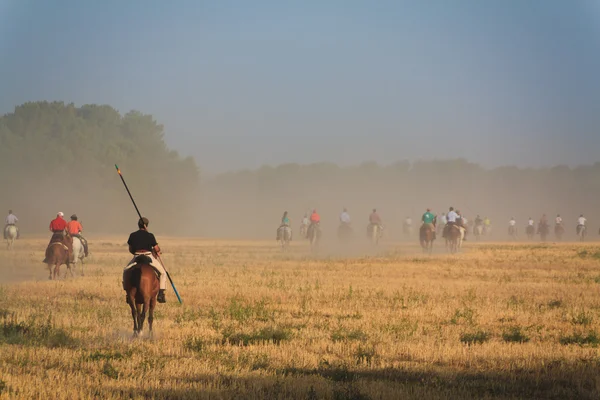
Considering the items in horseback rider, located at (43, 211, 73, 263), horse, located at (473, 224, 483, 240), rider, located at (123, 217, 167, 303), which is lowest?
rider, located at (123, 217, 167, 303)

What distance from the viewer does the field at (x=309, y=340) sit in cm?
1023

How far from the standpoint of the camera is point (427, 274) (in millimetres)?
29234

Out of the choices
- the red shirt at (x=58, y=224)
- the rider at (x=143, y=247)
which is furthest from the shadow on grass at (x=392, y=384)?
the red shirt at (x=58, y=224)

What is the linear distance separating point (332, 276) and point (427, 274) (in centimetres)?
340

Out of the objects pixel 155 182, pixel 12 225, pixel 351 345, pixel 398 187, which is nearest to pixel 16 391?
pixel 351 345

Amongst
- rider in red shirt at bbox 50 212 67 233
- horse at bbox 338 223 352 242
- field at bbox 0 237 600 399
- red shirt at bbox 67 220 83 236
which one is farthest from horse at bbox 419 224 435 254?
rider in red shirt at bbox 50 212 67 233

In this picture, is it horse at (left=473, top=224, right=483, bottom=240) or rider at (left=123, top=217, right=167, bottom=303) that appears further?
horse at (left=473, top=224, right=483, bottom=240)

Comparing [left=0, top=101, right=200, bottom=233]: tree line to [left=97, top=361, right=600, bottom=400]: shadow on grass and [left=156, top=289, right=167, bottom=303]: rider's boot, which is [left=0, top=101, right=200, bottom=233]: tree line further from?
[left=97, top=361, right=600, bottom=400]: shadow on grass

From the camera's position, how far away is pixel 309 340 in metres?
13.9

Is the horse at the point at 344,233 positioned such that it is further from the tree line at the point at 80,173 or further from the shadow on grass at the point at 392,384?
the shadow on grass at the point at 392,384

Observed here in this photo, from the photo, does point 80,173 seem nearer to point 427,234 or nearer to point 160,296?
point 427,234

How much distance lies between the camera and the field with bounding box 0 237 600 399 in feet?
33.6

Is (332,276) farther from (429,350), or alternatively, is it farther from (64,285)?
(429,350)

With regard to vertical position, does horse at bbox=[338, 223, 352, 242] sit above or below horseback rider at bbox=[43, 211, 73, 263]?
above
